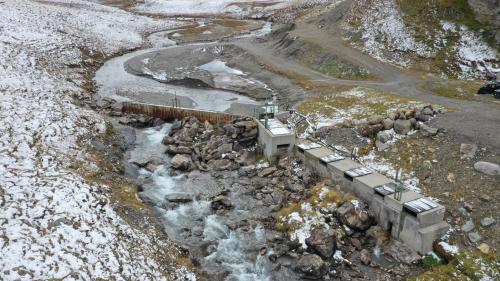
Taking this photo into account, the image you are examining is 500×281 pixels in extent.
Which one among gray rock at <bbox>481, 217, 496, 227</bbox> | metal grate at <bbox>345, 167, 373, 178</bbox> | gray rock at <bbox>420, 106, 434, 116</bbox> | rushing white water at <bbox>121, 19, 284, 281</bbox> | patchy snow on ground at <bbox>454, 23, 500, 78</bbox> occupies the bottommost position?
rushing white water at <bbox>121, 19, 284, 281</bbox>

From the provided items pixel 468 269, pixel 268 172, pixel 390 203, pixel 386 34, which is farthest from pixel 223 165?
pixel 386 34

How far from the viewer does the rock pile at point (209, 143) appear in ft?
79.9

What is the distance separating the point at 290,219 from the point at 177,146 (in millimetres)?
11089

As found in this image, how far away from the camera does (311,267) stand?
15.9 metres

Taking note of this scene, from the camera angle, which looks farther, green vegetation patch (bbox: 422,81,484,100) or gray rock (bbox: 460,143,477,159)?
green vegetation patch (bbox: 422,81,484,100)

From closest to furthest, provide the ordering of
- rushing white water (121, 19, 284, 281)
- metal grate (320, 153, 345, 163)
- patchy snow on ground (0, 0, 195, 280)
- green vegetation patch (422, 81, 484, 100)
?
patchy snow on ground (0, 0, 195, 280)
rushing white water (121, 19, 284, 281)
metal grate (320, 153, 345, 163)
green vegetation patch (422, 81, 484, 100)

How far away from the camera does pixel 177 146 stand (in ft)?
86.9

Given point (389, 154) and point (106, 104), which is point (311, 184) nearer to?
point (389, 154)

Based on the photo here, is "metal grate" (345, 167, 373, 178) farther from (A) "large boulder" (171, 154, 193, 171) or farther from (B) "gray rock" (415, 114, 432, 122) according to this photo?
(A) "large boulder" (171, 154, 193, 171)

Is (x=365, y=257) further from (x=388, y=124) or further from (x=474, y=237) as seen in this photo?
(x=388, y=124)

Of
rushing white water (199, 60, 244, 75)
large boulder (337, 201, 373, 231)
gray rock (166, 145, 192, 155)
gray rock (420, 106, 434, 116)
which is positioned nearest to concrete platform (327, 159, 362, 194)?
large boulder (337, 201, 373, 231)

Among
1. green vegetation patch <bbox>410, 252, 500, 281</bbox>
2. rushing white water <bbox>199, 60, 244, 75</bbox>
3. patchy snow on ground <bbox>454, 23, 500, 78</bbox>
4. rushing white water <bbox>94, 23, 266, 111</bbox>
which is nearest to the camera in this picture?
green vegetation patch <bbox>410, 252, 500, 281</bbox>

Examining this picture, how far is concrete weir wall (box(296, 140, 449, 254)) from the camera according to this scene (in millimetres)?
16197

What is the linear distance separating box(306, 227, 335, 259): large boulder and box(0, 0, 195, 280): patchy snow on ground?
219 inches
